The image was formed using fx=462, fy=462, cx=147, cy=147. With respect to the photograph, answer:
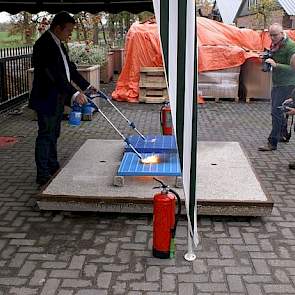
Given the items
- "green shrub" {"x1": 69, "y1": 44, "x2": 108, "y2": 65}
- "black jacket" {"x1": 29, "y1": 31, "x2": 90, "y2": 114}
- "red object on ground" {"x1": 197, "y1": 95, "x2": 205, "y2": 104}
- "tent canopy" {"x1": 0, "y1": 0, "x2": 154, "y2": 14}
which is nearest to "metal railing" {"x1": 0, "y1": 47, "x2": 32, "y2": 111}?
"green shrub" {"x1": 69, "y1": 44, "x2": 108, "y2": 65}

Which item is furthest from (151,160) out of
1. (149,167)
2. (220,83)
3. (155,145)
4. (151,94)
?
(220,83)

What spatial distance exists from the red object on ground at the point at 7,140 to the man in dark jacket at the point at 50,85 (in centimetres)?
252

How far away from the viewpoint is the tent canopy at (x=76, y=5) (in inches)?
351

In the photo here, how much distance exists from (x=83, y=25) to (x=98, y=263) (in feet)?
51.5

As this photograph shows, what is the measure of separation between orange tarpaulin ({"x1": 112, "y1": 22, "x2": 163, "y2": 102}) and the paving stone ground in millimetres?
6986

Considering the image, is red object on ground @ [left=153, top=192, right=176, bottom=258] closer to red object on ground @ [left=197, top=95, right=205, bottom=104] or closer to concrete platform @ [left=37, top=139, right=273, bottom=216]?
concrete platform @ [left=37, top=139, right=273, bottom=216]

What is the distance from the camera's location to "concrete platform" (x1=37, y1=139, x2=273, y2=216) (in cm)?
468

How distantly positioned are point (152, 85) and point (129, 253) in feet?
28.7

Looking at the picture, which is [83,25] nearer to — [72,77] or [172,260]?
[72,77]

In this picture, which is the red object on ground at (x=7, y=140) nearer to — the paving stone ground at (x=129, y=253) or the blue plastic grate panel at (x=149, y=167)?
the paving stone ground at (x=129, y=253)

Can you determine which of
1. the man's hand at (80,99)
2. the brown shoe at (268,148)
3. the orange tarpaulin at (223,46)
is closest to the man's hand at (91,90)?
the man's hand at (80,99)

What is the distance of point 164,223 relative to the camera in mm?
3781

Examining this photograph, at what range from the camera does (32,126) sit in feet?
31.3

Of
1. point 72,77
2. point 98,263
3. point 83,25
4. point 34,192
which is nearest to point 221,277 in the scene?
point 98,263
